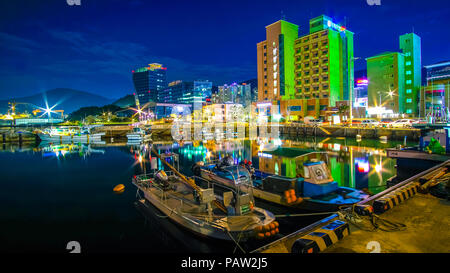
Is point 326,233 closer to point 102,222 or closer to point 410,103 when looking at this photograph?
point 102,222

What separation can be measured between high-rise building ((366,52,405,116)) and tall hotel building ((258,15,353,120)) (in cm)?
764

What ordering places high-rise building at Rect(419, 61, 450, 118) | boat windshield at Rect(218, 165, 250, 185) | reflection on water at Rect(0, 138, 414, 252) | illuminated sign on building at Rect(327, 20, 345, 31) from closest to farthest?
reflection on water at Rect(0, 138, 414, 252) → boat windshield at Rect(218, 165, 250, 185) → high-rise building at Rect(419, 61, 450, 118) → illuminated sign on building at Rect(327, 20, 345, 31)

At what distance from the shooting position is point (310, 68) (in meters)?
77.7

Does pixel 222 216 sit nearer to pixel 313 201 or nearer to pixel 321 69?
pixel 313 201

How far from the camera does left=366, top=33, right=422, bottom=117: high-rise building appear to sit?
7319cm

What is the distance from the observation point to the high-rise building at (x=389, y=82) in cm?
7281

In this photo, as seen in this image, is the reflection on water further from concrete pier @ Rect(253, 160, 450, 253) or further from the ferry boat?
the ferry boat

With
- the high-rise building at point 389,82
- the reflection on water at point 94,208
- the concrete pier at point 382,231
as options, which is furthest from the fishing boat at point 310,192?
the high-rise building at point 389,82

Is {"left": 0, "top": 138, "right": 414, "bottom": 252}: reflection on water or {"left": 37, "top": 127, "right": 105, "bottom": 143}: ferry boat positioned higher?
{"left": 37, "top": 127, "right": 105, "bottom": 143}: ferry boat

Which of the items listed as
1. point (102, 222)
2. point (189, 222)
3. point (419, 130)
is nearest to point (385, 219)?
point (189, 222)

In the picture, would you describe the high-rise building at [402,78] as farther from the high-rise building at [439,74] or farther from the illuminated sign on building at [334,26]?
the illuminated sign on building at [334,26]

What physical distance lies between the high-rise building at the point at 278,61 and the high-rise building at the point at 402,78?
26507 mm

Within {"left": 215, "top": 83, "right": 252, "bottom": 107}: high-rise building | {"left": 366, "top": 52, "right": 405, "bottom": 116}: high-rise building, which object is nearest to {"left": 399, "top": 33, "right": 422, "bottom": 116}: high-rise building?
{"left": 366, "top": 52, "right": 405, "bottom": 116}: high-rise building

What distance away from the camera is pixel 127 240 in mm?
10758
